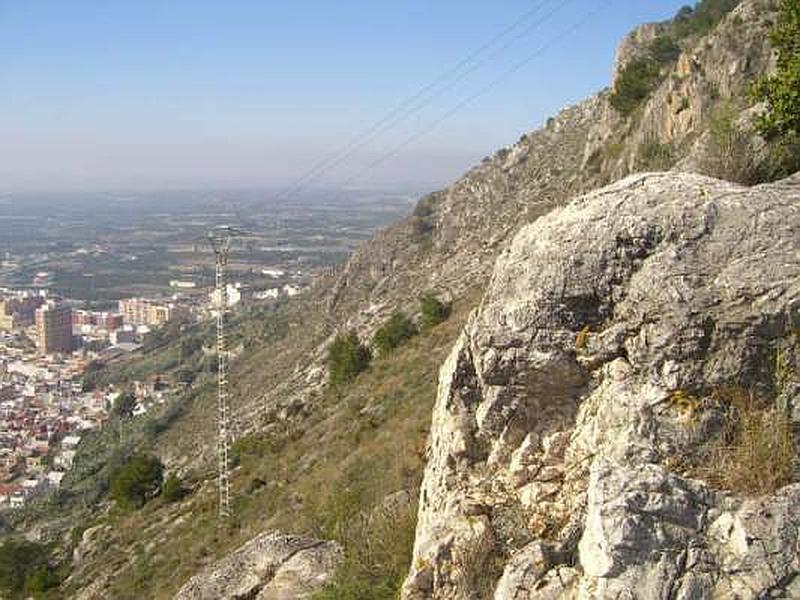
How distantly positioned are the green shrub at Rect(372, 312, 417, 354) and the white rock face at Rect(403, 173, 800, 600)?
24.4 meters

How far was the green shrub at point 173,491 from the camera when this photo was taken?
91.5 ft

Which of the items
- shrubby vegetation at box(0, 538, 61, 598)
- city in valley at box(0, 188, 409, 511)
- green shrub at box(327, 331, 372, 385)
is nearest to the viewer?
shrubby vegetation at box(0, 538, 61, 598)

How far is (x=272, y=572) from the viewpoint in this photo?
912cm

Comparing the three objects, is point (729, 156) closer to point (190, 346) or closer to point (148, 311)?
point (190, 346)

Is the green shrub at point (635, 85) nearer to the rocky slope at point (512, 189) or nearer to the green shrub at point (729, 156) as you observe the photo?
the rocky slope at point (512, 189)

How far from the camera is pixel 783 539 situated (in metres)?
4.42

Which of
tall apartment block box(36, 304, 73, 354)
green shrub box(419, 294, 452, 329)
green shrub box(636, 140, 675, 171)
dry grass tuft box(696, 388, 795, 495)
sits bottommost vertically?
tall apartment block box(36, 304, 73, 354)

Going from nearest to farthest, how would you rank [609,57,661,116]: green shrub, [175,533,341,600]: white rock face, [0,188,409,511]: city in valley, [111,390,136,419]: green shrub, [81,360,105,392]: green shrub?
[175,533,341,600]: white rock face
[609,57,661,116]: green shrub
[111,390,136,419]: green shrub
[0,188,409,511]: city in valley
[81,360,105,392]: green shrub

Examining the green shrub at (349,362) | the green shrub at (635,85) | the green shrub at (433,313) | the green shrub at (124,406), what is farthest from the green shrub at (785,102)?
the green shrub at (124,406)

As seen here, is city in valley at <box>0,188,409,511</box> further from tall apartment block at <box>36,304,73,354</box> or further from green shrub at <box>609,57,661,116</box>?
green shrub at <box>609,57,661,116</box>

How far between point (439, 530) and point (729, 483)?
7.81ft

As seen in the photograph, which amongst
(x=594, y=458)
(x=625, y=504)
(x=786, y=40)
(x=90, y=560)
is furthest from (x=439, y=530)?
(x=90, y=560)

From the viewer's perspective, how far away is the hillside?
568 centimetres

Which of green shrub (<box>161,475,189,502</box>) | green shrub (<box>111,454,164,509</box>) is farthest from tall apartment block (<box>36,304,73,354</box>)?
green shrub (<box>161,475,189,502</box>)
